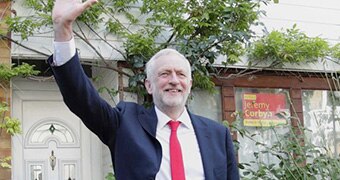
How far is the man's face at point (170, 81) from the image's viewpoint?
2002mm

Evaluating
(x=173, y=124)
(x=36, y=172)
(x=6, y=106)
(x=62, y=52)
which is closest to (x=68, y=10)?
(x=62, y=52)

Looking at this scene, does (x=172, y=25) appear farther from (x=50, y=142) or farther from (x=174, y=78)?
(x=174, y=78)

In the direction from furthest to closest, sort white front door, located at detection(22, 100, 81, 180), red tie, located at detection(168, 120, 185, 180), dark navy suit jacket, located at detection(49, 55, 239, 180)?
white front door, located at detection(22, 100, 81, 180)
red tie, located at detection(168, 120, 185, 180)
dark navy suit jacket, located at detection(49, 55, 239, 180)

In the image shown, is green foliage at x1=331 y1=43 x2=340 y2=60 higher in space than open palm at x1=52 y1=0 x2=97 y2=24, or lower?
higher

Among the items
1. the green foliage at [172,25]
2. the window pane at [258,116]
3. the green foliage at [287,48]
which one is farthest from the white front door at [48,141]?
the green foliage at [287,48]

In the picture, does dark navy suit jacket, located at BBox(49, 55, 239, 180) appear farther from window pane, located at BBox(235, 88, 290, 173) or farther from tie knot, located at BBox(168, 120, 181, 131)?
window pane, located at BBox(235, 88, 290, 173)

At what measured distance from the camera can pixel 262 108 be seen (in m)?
5.36

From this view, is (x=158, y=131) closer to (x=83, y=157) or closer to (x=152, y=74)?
(x=152, y=74)

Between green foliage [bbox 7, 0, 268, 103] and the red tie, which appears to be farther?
green foliage [bbox 7, 0, 268, 103]

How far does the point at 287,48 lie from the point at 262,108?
617 millimetres

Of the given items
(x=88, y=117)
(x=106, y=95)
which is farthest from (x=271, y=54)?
(x=88, y=117)

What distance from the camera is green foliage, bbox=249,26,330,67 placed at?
17.1 ft

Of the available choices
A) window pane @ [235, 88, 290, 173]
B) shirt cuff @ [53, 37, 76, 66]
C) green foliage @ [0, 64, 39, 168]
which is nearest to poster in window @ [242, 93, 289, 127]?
window pane @ [235, 88, 290, 173]

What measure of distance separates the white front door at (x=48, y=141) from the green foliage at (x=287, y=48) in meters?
1.74
